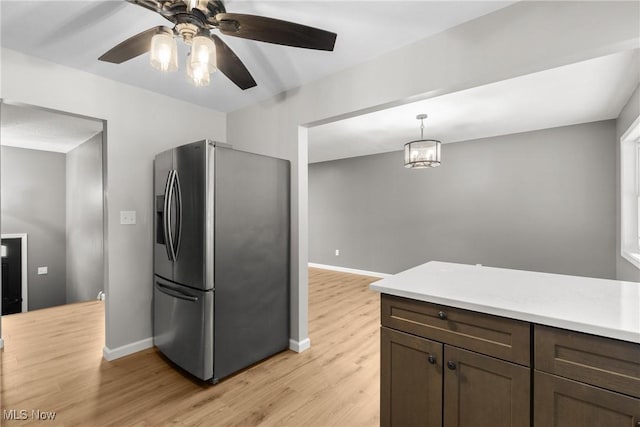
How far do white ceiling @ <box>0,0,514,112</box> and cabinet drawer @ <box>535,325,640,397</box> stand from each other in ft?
5.66

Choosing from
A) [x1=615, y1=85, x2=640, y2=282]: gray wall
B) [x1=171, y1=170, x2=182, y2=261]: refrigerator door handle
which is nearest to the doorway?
[x1=171, y1=170, x2=182, y2=261]: refrigerator door handle

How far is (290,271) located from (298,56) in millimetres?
1820

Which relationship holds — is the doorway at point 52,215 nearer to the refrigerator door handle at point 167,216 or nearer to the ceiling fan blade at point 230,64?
the refrigerator door handle at point 167,216

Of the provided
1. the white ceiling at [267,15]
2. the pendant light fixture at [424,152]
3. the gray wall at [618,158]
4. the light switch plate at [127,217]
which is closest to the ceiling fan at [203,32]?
the white ceiling at [267,15]

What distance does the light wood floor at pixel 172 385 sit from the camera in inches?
73.7

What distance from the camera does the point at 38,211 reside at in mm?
5105

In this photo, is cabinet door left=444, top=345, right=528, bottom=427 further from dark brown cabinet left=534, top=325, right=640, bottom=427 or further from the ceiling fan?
the ceiling fan

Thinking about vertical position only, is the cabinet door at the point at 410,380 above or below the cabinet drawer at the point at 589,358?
below

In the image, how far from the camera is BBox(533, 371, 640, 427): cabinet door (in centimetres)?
99

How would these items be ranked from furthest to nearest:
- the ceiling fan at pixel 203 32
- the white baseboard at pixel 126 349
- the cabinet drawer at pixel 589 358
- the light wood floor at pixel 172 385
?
1. the white baseboard at pixel 126 349
2. the light wood floor at pixel 172 385
3. the ceiling fan at pixel 203 32
4. the cabinet drawer at pixel 589 358

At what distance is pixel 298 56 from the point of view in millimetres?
2236

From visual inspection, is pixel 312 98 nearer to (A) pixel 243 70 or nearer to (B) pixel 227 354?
(A) pixel 243 70

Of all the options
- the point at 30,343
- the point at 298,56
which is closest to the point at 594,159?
the point at 298,56

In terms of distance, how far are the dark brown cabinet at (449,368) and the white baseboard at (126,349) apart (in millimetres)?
2309
